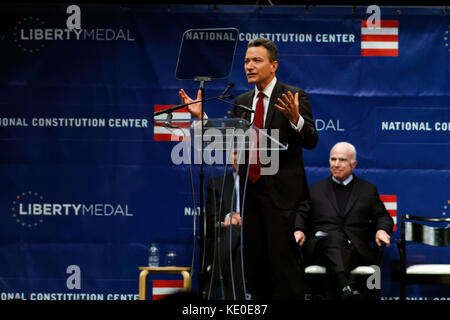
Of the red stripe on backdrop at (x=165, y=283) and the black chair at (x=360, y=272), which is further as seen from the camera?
the red stripe on backdrop at (x=165, y=283)

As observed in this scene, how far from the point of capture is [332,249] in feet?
14.9

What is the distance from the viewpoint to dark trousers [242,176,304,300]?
12.3 feet

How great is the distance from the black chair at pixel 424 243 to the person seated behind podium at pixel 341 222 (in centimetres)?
Result: 25

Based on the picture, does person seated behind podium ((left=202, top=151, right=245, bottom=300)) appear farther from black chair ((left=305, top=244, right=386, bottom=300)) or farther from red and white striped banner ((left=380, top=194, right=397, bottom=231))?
red and white striped banner ((left=380, top=194, right=397, bottom=231))

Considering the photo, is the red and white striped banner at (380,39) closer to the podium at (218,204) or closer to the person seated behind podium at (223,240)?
the podium at (218,204)

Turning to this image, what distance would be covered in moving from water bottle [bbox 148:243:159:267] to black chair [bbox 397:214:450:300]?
2.06 meters

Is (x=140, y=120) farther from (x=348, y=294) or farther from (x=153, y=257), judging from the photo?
(x=348, y=294)

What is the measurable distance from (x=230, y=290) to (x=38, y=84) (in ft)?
10.0

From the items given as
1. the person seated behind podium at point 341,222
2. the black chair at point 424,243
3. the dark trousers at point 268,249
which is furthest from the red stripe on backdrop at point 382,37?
the dark trousers at point 268,249

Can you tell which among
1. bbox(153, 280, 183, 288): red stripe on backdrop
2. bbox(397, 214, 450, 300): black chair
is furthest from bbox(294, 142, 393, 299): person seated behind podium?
bbox(153, 280, 183, 288): red stripe on backdrop

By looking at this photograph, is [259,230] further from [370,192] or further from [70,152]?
[70,152]

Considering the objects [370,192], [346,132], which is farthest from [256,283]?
[346,132]

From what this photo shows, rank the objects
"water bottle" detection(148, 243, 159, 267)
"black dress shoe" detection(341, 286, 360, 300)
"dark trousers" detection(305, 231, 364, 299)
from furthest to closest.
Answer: "water bottle" detection(148, 243, 159, 267), "dark trousers" detection(305, 231, 364, 299), "black dress shoe" detection(341, 286, 360, 300)

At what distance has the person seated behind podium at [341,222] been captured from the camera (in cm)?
447
